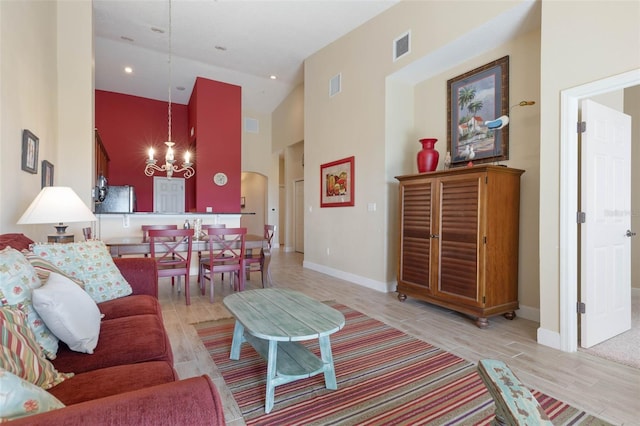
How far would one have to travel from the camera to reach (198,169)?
21.1ft

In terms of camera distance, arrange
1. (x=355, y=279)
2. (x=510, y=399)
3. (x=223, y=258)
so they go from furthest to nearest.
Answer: (x=355, y=279), (x=223, y=258), (x=510, y=399)

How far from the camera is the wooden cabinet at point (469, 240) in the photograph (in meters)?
3.02

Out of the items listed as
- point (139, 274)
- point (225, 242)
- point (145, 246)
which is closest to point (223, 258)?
point (225, 242)

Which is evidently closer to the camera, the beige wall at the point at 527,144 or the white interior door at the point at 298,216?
the beige wall at the point at 527,144

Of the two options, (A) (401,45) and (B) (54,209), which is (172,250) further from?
(A) (401,45)

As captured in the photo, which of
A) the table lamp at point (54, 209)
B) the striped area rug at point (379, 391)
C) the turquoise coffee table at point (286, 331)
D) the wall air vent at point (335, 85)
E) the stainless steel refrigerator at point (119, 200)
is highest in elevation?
the wall air vent at point (335, 85)

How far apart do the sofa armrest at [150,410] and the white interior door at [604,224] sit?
9.60ft

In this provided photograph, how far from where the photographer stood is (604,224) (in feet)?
8.63

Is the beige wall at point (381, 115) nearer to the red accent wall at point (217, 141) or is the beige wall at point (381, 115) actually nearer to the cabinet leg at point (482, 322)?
the cabinet leg at point (482, 322)

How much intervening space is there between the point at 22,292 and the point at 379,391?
1.82 metres

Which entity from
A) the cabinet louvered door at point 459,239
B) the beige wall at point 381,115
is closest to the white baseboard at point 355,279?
the beige wall at point 381,115

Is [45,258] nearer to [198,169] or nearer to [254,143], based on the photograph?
[198,169]

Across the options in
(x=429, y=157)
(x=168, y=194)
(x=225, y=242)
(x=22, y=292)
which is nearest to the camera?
(x=22, y=292)

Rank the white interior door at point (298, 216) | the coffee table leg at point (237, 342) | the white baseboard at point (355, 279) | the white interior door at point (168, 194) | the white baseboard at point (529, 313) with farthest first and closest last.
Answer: the white interior door at point (298, 216), the white interior door at point (168, 194), the white baseboard at point (355, 279), the white baseboard at point (529, 313), the coffee table leg at point (237, 342)
